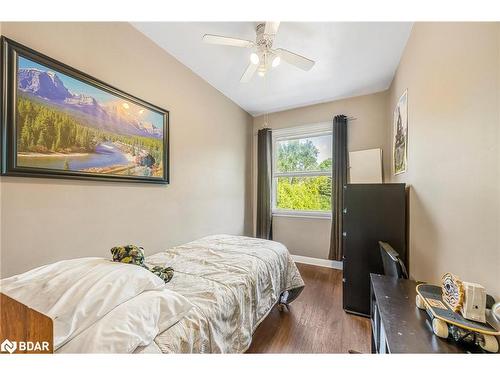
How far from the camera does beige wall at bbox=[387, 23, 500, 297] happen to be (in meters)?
0.75

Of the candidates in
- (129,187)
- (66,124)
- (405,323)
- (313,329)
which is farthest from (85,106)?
(313,329)

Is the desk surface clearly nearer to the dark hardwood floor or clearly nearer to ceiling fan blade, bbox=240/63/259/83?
the dark hardwood floor

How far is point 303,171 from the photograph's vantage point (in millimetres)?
3404

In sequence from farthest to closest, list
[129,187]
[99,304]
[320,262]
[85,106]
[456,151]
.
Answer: [320,262], [129,187], [85,106], [456,151], [99,304]

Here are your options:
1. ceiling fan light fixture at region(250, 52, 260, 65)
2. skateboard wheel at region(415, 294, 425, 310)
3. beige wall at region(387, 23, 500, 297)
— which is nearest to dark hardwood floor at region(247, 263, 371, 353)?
beige wall at region(387, 23, 500, 297)

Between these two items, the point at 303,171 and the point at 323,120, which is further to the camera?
the point at 303,171

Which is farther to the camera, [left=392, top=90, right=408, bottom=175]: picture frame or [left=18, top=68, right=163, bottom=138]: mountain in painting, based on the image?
[left=392, top=90, right=408, bottom=175]: picture frame

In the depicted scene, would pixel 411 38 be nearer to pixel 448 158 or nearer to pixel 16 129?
pixel 448 158

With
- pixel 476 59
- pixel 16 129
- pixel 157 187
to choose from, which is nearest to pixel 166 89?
pixel 157 187

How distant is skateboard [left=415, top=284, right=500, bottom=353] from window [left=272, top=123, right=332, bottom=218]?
2.45 meters

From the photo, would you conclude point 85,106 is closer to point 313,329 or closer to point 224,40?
point 224,40

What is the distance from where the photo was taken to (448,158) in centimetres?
106

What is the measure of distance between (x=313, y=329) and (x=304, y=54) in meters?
2.68
